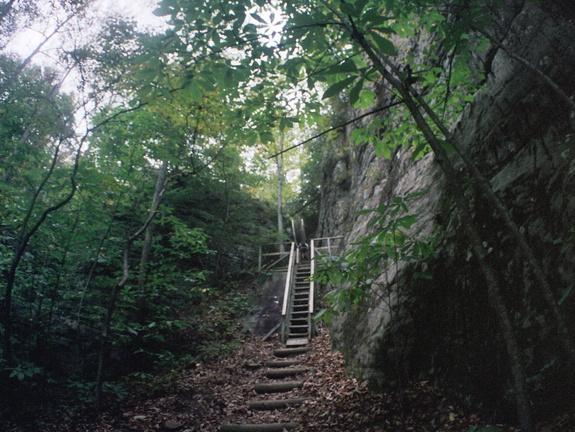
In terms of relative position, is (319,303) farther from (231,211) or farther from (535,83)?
(535,83)

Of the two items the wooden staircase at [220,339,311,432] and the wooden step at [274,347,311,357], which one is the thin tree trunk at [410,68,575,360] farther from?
the wooden step at [274,347,311,357]

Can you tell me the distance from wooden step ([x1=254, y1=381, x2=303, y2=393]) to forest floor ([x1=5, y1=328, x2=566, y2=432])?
0.40ft

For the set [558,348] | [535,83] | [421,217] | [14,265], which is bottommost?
[558,348]

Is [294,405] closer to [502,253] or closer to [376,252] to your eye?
[376,252]

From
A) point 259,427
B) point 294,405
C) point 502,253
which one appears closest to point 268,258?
point 294,405

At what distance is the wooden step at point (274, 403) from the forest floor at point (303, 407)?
A: 0.12 m

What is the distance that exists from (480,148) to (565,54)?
3.83 feet

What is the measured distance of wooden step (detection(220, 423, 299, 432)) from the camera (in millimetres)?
3916

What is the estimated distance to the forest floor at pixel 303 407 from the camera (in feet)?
9.87

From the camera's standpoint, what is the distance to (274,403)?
4742 millimetres

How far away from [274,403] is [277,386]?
675 mm

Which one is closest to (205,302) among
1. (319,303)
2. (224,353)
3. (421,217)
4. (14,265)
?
(224,353)

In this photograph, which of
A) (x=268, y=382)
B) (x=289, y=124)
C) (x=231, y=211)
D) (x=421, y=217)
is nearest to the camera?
(x=289, y=124)

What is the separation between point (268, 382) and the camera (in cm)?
582
